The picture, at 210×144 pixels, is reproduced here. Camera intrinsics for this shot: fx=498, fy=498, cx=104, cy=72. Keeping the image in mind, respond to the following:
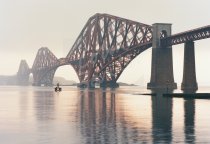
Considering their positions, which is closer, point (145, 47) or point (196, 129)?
point (196, 129)

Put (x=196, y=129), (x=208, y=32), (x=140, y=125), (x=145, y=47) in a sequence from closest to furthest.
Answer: (x=196, y=129) → (x=140, y=125) → (x=208, y=32) → (x=145, y=47)

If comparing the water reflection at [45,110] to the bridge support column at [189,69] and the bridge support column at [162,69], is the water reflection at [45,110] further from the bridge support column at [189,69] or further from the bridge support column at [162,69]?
the bridge support column at [162,69]

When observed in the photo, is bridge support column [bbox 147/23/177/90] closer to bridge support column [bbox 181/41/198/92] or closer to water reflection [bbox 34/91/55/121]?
bridge support column [bbox 181/41/198/92]

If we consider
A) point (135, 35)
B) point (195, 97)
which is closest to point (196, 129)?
point (195, 97)

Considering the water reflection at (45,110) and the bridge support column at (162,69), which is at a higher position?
the bridge support column at (162,69)

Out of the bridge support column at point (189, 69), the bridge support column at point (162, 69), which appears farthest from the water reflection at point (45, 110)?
the bridge support column at point (162, 69)

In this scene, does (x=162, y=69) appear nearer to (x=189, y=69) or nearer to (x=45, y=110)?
(x=189, y=69)

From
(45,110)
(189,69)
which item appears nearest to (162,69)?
(189,69)

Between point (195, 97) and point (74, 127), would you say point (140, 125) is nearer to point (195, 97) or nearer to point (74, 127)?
point (74, 127)

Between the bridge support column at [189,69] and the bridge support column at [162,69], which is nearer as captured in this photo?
the bridge support column at [189,69]
